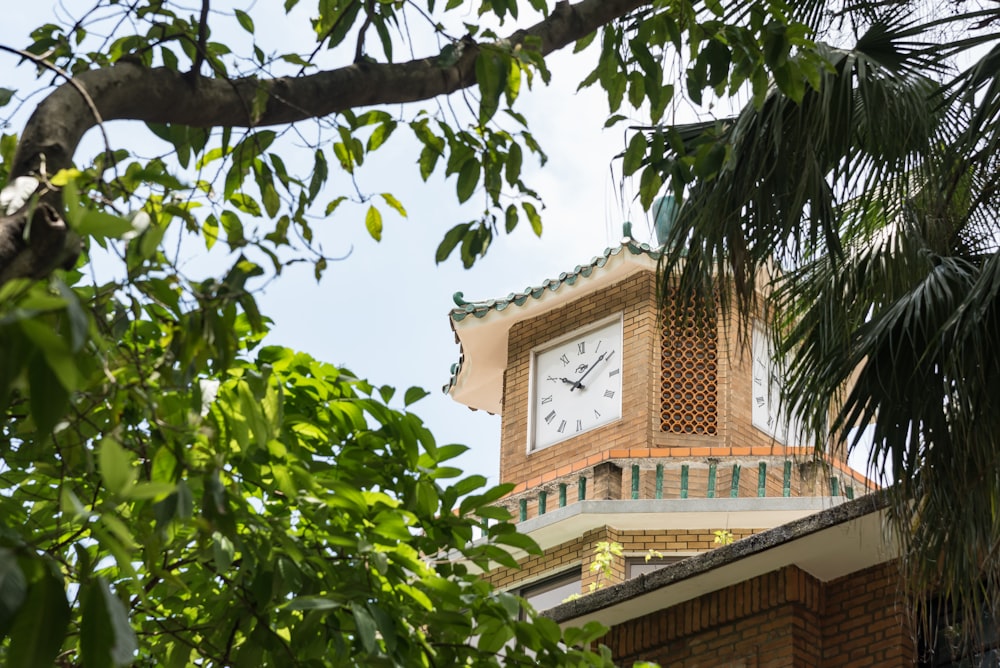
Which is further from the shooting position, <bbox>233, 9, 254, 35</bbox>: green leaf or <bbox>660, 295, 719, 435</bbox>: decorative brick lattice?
<bbox>660, 295, 719, 435</bbox>: decorative brick lattice

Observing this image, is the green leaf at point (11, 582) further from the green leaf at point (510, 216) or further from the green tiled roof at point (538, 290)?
the green tiled roof at point (538, 290)

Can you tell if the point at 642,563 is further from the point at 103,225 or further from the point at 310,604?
the point at 103,225

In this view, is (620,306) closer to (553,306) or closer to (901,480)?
(553,306)

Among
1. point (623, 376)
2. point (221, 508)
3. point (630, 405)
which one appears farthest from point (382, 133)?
point (623, 376)

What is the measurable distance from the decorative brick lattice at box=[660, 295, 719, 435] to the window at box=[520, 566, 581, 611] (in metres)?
2.80

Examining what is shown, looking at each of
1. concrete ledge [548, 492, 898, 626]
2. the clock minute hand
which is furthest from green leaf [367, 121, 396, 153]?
the clock minute hand

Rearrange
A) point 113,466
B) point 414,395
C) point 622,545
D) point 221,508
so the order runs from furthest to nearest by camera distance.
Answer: point 622,545
point 414,395
point 221,508
point 113,466

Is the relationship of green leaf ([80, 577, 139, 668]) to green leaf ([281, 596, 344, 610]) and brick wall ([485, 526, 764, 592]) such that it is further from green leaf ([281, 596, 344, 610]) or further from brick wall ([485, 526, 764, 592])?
brick wall ([485, 526, 764, 592])

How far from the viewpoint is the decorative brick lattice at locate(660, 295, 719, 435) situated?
71.5 feet

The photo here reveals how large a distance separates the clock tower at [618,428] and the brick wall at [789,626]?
7.99 meters

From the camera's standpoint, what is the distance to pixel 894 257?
25.4 feet

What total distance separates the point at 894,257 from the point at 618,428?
14.2 meters

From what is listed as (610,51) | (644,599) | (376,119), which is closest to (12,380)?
(376,119)

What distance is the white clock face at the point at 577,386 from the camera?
872 inches
